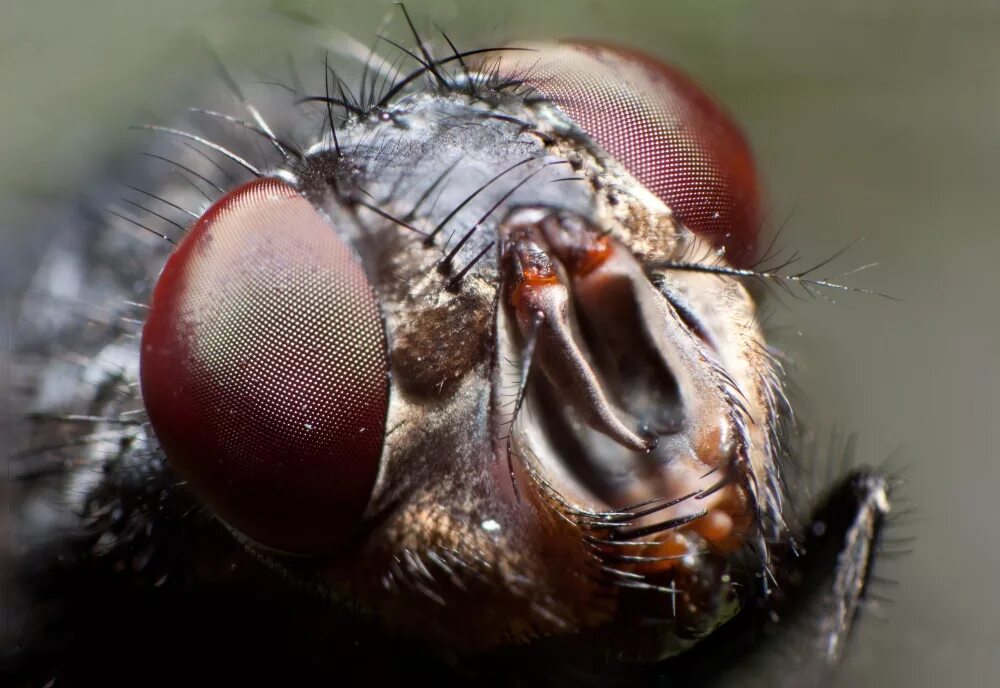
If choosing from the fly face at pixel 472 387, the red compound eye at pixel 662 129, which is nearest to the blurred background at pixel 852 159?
the red compound eye at pixel 662 129

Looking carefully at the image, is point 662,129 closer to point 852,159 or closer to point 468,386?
point 468,386

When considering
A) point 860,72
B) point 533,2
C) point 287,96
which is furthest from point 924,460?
point 287,96

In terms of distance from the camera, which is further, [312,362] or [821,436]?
[821,436]

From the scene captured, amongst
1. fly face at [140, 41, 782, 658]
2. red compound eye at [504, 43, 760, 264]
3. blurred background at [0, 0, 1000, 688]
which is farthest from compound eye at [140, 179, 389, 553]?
blurred background at [0, 0, 1000, 688]

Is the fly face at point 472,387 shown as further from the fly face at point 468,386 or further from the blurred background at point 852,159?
the blurred background at point 852,159

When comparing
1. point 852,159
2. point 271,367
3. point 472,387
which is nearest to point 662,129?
point 472,387

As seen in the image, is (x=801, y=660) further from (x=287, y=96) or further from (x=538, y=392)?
(x=287, y=96)
